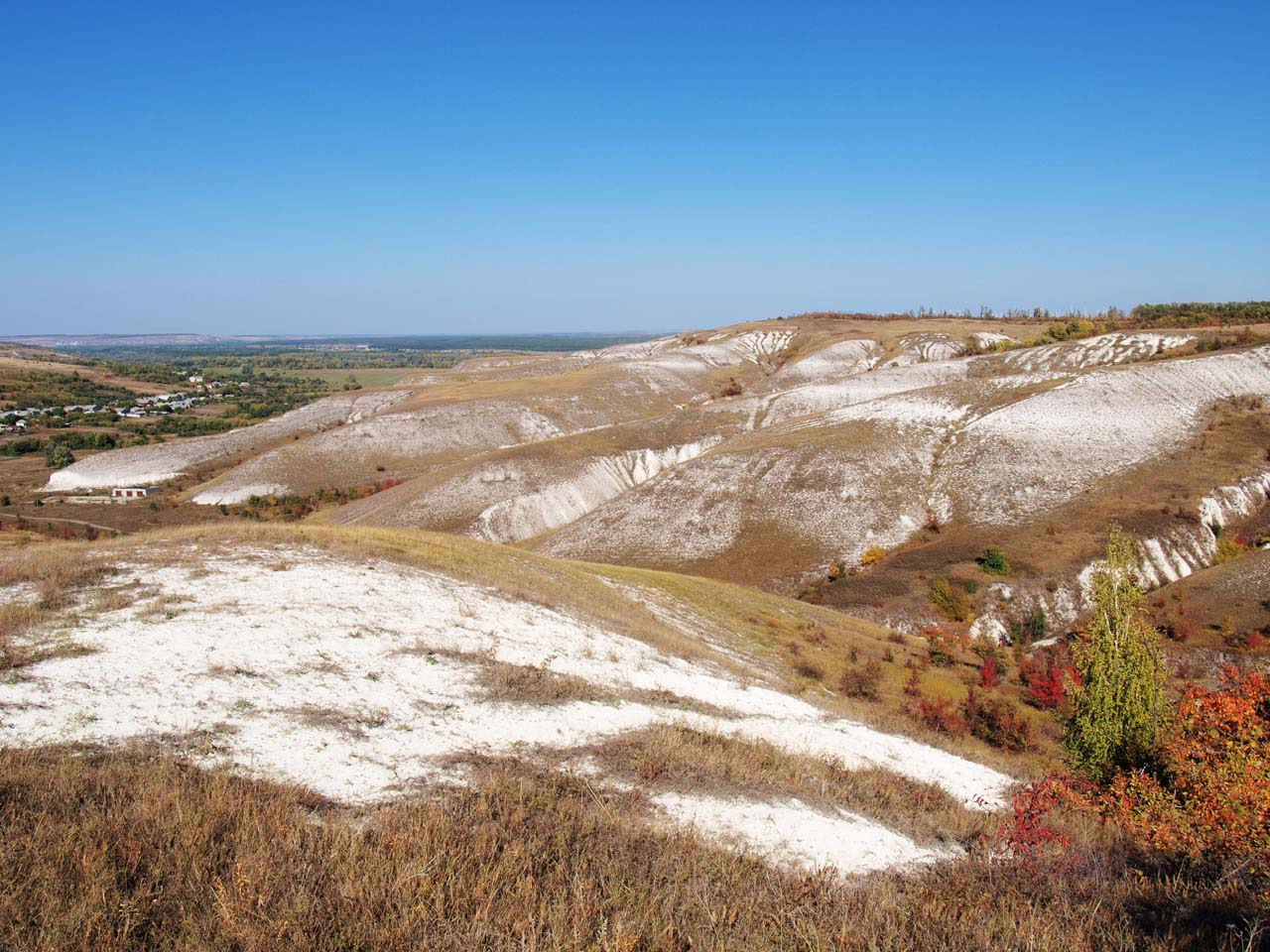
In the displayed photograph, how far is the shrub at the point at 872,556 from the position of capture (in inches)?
1940

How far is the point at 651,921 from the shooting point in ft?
18.7

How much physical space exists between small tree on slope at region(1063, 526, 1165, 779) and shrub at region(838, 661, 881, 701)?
964 cm

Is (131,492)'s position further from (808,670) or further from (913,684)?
(913,684)

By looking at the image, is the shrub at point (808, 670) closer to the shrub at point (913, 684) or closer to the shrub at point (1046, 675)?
the shrub at point (913, 684)

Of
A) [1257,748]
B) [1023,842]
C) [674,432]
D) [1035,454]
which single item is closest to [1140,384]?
[1035,454]

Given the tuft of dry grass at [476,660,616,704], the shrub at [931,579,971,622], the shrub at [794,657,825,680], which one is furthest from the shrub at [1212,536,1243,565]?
the tuft of dry grass at [476,660,616,704]

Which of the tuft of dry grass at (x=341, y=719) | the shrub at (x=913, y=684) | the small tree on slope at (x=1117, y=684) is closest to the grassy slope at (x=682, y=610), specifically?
the shrub at (x=913, y=684)

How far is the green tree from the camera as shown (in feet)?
359

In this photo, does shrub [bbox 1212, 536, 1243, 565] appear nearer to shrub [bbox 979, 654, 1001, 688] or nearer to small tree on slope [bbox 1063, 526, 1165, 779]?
shrub [bbox 979, 654, 1001, 688]

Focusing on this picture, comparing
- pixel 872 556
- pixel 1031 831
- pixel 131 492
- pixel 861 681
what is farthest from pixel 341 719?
pixel 131 492

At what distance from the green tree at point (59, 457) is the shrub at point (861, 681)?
422 feet

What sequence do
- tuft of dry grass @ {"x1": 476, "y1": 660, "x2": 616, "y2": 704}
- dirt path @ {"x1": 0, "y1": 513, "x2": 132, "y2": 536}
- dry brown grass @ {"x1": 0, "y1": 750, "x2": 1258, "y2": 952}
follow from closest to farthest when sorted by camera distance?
dry brown grass @ {"x1": 0, "y1": 750, "x2": 1258, "y2": 952} < tuft of dry grass @ {"x1": 476, "y1": 660, "x2": 616, "y2": 704} < dirt path @ {"x1": 0, "y1": 513, "x2": 132, "y2": 536}

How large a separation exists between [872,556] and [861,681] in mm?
23039

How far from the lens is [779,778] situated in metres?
11.4
